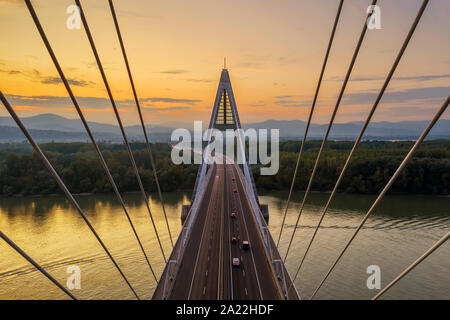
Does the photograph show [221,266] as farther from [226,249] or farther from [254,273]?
[226,249]

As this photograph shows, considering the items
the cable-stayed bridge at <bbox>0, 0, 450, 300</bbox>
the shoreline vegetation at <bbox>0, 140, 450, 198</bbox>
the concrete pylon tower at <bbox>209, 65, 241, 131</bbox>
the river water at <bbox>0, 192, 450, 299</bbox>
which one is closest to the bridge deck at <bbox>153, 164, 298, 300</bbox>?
the cable-stayed bridge at <bbox>0, 0, 450, 300</bbox>

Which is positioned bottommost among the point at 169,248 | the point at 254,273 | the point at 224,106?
the point at 169,248

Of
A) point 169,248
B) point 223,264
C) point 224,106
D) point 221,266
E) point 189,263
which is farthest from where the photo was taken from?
point 224,106

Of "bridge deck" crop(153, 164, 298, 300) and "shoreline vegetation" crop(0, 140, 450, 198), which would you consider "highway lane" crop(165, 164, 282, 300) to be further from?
"shoreline vegetation" crop(0, 140, 450, 198)

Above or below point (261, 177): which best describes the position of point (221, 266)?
below

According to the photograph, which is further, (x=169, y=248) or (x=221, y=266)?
(x=169, y=248)

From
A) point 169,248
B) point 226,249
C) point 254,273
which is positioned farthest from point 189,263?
point 169,248

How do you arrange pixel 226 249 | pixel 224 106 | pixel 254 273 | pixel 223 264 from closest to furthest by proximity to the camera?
pixel 254 273 → pixel 223 264 → pixel 226 249 → pixel 224 106
